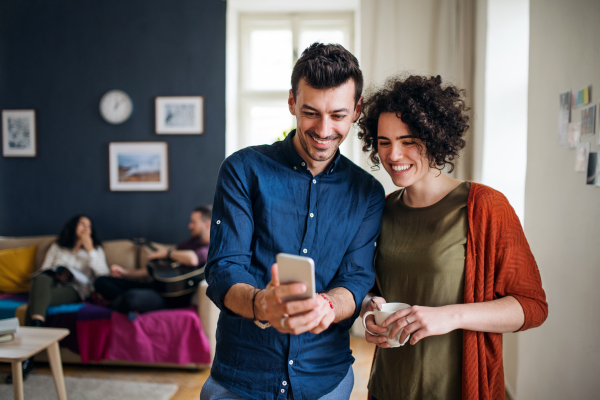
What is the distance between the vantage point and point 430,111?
1.21 m

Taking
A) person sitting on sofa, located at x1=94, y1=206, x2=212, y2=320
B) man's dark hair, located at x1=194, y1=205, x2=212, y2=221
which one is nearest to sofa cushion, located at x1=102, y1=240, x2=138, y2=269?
person sitting on sofa, located at x1=94, y1=206, x2=212, y2=320

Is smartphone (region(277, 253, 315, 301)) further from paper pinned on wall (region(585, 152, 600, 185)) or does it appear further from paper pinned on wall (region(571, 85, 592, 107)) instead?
paper pinned on wall (region(571, 85, 592, 107))

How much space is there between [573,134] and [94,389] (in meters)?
3.19

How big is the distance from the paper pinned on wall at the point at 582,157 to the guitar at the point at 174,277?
8.46 ft

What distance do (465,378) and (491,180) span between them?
2237 millimetres

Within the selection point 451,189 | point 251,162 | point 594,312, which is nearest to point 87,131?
point 251,162

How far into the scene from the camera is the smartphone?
2.54 feet

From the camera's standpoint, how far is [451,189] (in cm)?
127

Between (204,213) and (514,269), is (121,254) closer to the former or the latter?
(204,213)

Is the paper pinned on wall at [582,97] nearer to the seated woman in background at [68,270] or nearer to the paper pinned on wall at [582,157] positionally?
the paper pinned on wall at [582,157]

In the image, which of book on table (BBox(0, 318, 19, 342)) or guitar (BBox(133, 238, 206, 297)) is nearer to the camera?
book on table (BBox(0, 318, 19, 342))

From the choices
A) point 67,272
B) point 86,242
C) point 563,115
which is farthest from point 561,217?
point 86,242

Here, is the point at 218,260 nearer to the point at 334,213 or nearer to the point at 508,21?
the point at 334,213

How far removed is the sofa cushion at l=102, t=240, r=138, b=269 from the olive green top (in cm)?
319
